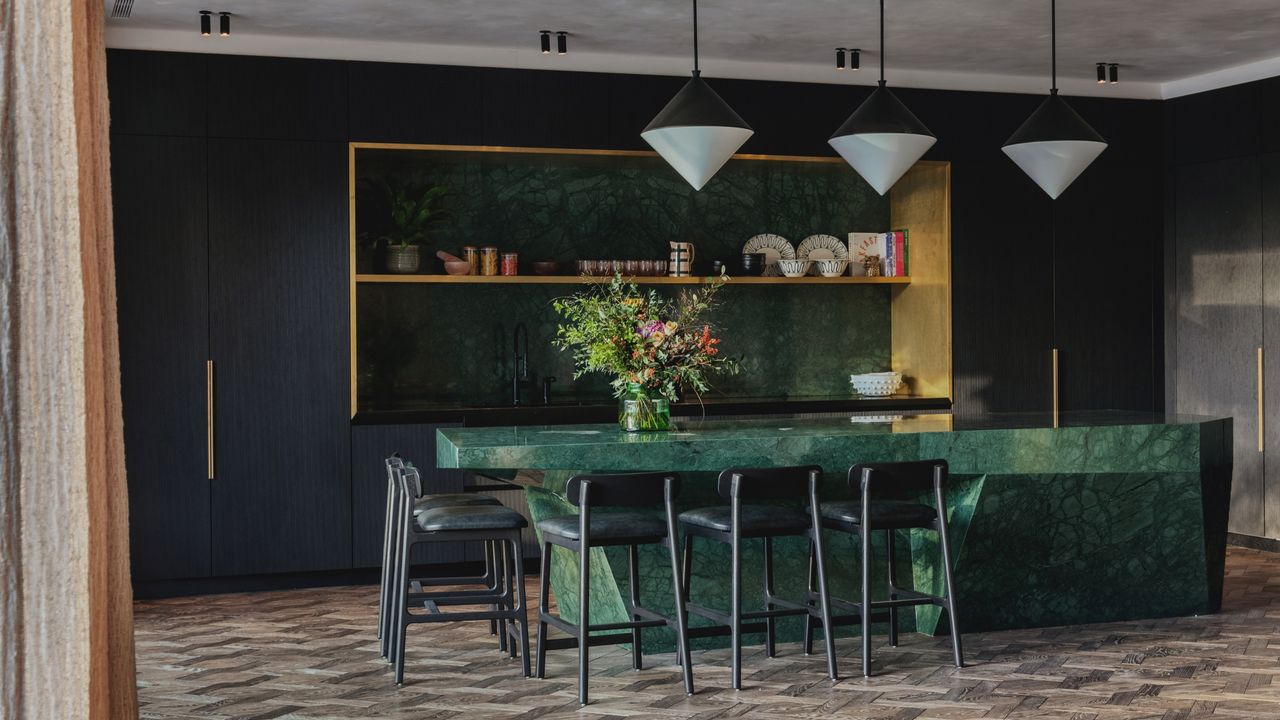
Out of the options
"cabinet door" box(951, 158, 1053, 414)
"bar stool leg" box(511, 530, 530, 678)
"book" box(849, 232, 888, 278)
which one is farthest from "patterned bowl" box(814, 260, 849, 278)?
"bar stool leg" box(511, 530, 530, 678)

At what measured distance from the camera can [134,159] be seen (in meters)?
6.01

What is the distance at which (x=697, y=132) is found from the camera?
15.0ft

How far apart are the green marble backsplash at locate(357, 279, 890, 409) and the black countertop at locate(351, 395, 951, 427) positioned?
153mm

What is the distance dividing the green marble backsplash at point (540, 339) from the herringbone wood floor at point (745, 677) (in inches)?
77.3

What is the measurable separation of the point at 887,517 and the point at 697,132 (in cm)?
160

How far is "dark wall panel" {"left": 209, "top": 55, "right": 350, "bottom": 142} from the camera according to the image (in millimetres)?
6125

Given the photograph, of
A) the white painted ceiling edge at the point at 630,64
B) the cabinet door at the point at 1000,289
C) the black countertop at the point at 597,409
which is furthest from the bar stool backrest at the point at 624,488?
the cabinet door at the point at 1000,289

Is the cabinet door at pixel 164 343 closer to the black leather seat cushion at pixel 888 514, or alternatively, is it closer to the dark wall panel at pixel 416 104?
the dark wall panel at pixel 416 104

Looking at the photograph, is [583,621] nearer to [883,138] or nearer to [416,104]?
[883,138]

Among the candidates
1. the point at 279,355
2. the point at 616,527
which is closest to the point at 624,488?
the point at 616,527

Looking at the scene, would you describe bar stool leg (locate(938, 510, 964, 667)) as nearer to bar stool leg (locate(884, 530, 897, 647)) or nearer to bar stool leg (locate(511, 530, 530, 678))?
bar stool leg (locate(884, 530, 897, 647))

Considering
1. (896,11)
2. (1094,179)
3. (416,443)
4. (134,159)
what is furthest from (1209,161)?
(134,159)

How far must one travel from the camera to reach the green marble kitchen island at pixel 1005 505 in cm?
450

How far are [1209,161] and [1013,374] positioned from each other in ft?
5.82
